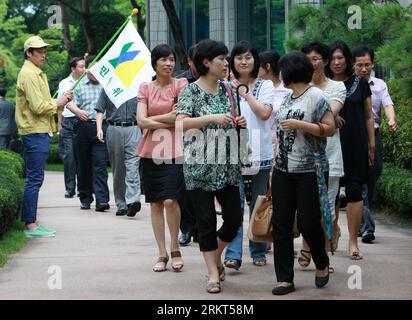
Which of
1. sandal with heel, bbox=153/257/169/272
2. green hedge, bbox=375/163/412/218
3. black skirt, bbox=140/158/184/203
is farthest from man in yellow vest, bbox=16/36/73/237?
green hedge, bbox=375/163/412/218

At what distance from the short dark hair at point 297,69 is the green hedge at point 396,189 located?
418 centimetres

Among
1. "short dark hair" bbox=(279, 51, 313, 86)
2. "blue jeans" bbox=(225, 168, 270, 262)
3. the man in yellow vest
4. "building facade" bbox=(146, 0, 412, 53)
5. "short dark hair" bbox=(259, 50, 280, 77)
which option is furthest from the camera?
"building facade" bbox=(146, 0, 412, 53)

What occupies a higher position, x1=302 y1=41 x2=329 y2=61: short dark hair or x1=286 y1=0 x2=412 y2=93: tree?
x1=286 y1=0 x2=412 y2=93: tree

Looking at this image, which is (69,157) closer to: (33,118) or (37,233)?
(37,233)

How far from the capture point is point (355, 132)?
9.42 m

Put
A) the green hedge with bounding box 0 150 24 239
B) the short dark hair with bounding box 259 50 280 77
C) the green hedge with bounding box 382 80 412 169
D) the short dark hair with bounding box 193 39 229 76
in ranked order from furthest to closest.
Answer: the green hedge with bounding box 382 80 412 169 → the green hedge with bounding box 0 150 24 239 → the short dark hair with bounding box 259 50 280 77 → the short dark hair with bounding box 193 39 229 76

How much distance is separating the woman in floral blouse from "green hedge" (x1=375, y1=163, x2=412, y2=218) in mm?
4272

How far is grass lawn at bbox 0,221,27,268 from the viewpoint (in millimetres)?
9625

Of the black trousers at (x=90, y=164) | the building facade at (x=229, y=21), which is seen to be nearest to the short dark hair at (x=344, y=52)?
the black trousers at (x=90, y=164)

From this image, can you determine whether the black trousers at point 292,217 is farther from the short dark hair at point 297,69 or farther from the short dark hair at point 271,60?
the short dark hair at point 271,60

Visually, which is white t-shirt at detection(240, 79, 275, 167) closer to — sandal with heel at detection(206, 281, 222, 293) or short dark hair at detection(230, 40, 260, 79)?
short dark hair at detection(230, 40, 260, 79)

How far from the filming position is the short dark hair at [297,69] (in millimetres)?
7938
